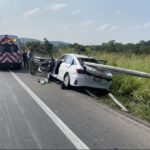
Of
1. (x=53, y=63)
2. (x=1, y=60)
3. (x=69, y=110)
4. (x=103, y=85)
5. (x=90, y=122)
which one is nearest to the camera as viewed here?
(x=90, y=122)

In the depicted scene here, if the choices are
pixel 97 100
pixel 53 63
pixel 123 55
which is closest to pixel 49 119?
pixel 97 100

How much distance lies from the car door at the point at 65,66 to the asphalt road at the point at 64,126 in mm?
3506

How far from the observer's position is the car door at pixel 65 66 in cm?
1676

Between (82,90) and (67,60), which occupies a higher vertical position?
(67,60)

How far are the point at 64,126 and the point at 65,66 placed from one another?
8521mm

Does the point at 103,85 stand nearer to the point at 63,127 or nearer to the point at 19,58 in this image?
the point at 63,127

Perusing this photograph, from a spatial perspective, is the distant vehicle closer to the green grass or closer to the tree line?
the tree line

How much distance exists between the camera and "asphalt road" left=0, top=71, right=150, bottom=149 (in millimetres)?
7238

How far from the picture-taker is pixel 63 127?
855 centimetres

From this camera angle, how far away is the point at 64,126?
8672 mm

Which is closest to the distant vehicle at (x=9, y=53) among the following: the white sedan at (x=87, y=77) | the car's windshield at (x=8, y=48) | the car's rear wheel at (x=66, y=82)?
the car's windshield at (x=8, y=48)

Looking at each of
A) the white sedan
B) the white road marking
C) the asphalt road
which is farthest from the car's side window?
the white road marking

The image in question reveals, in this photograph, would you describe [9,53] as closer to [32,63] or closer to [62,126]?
[32,63]

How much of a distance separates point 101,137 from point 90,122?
154 cm
